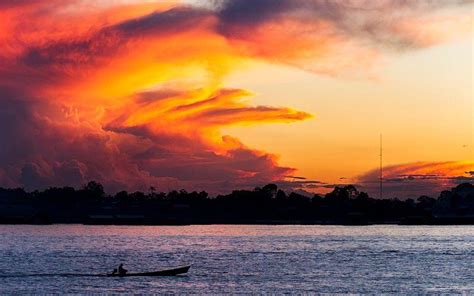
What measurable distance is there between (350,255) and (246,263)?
108ft

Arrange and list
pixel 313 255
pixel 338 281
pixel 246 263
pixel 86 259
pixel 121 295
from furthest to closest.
→ pixel 313 255
pixel 86 259
pixel 246 263
pixel 338 281
pixel 121 295

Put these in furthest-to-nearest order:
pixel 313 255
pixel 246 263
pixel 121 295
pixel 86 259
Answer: pixel 313 255, pixel 86 259, pixel 246 263, pixel 121 295

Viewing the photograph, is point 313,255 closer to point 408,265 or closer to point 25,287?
point 408,265

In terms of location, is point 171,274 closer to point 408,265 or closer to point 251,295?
point 251,295

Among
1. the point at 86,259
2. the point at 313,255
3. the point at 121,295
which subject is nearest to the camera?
the point at 121,295

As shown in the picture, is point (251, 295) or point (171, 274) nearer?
point (251, 295)

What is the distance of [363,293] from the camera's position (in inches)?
3322

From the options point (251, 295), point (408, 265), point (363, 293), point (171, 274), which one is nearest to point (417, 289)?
point (363, 293)

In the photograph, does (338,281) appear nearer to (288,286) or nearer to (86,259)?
(288,286)

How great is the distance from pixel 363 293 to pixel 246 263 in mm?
41923

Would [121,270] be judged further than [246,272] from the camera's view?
No

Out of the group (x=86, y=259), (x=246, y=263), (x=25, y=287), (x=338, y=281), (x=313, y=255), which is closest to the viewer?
(x=25, y=287)

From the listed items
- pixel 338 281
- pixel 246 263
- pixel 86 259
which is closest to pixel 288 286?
pixel 338 281

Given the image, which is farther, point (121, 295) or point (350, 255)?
point (350, 255)
